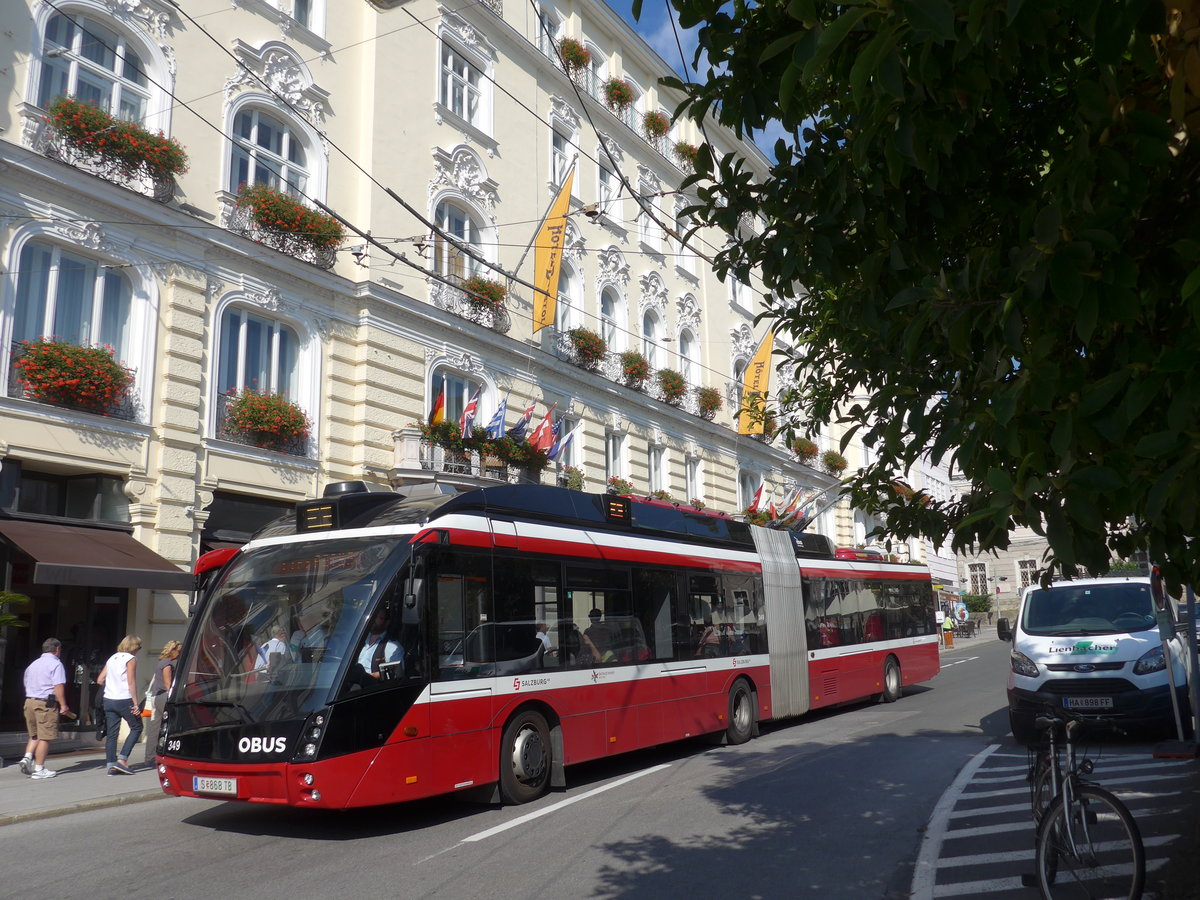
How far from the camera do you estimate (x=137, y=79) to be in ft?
55.4

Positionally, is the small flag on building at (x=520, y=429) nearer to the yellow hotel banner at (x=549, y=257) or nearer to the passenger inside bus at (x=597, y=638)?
the yellow hotel banner at (x=549, y=257)

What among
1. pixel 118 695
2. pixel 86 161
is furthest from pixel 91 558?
pixel 86 161

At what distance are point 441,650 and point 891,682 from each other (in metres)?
13.4

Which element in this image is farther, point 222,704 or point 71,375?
point 71,375

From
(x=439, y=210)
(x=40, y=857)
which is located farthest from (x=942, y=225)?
(x=439, y=210)

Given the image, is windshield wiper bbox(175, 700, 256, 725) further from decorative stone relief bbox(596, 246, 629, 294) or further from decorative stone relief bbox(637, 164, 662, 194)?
decorative stone relief bbox(637, 164, 662, 194)

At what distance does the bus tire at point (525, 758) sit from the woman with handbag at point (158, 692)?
574 cm

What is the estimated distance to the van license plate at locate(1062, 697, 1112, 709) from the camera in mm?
11773

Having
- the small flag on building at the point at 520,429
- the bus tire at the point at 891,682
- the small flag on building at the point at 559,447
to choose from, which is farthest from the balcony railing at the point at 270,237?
the bus tire at the point at 891,682

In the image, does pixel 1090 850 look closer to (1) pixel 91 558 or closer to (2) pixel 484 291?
(1) pixel 91 558

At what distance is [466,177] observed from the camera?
2347cm

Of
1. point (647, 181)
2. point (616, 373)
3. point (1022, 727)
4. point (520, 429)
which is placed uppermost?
point (647, 181)

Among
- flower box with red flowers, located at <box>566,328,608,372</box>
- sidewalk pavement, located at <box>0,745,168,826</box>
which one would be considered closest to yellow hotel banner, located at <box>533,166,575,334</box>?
flower box with red flowers, located at <box>566,328,608,372</box>

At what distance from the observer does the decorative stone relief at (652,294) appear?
30.5 metres
